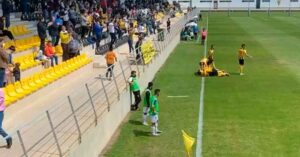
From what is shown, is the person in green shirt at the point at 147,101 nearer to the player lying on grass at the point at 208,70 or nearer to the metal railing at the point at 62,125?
the metal railing at the point at 62,125

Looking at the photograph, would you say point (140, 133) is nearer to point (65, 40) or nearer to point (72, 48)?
point (72, 48)

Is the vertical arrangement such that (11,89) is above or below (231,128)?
above

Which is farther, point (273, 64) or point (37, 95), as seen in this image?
point (273, 64)

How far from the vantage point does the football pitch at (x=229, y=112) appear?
Answer: 46.8ft

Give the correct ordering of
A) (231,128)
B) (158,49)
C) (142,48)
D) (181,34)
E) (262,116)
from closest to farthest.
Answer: (231,128) < (262,116) < (142,48) < (158,49) < (181,34)

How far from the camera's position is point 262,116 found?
17.7 metres

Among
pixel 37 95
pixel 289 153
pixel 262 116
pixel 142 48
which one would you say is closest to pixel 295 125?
pixel 262 116

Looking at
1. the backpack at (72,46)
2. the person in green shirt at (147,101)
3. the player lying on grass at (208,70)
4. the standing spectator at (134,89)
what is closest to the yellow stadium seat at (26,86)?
the standing spectator at (134,89)

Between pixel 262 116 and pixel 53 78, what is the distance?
7.48 m

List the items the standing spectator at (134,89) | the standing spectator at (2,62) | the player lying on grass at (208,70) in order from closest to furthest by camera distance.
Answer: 1. the standing spectator at (2,62)
2. the standing spectator at (134,89)
3. the player lying on grass at (208,70)

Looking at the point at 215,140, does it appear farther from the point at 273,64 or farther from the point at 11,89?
the point at 273,64

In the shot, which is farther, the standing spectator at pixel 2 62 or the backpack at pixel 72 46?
the backpack at pixel 72 46

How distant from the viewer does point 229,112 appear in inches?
719

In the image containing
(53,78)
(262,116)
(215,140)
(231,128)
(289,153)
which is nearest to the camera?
(289,153)
